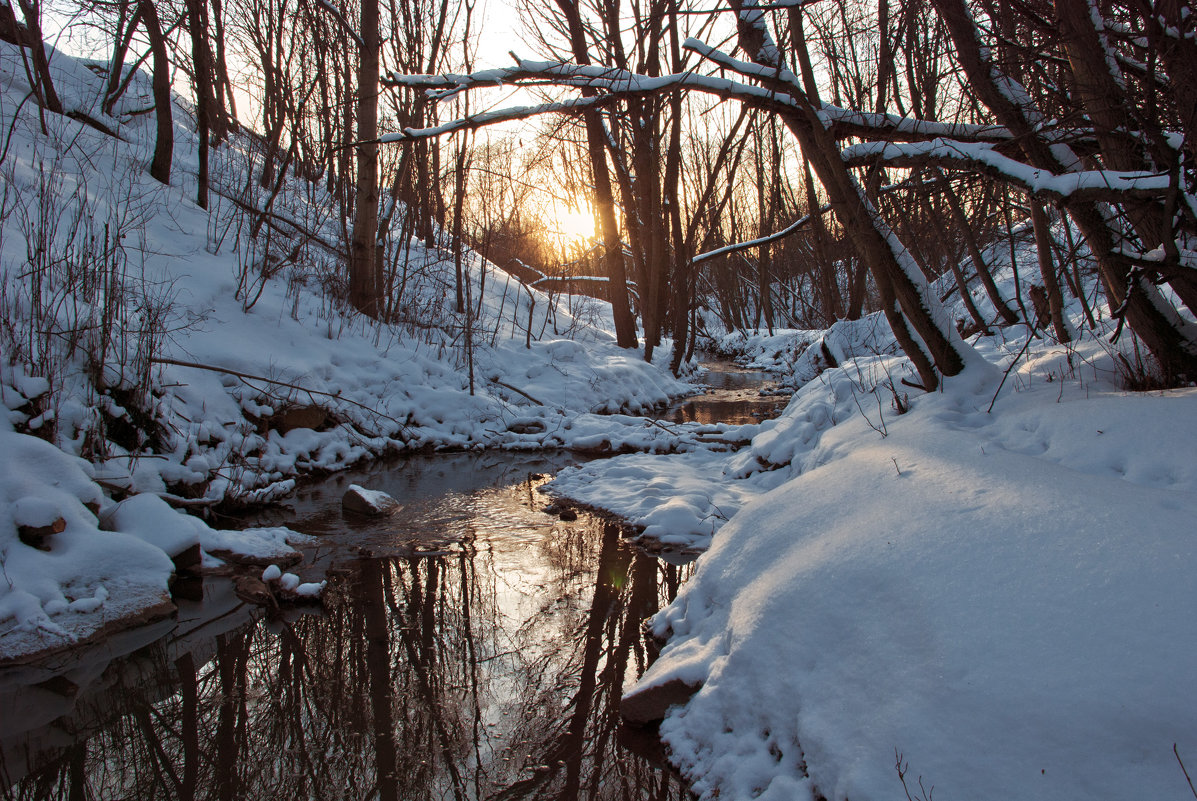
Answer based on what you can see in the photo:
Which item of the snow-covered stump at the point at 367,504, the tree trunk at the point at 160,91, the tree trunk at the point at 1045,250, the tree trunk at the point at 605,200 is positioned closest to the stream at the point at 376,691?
the snow-covered stump at the point at 367,504

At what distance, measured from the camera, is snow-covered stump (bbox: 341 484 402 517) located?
574cm

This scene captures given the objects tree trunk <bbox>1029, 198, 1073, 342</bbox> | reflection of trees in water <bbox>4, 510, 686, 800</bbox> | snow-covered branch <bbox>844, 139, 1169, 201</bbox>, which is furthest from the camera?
tree trunk <bbox>1029, 198, 1073, 342</bbox>

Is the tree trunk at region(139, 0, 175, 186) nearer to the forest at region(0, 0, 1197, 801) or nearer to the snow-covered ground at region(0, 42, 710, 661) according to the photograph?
the snow-covered ground at region(0, 42, 710, 661)

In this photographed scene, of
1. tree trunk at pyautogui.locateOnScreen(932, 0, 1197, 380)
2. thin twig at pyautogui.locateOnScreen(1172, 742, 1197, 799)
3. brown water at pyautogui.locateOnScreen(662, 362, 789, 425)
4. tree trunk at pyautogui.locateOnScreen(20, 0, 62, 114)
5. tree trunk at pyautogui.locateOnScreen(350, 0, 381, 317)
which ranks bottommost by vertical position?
thin twig at pyautogui.locateOnScreen(1172, 742, 1197, 799)

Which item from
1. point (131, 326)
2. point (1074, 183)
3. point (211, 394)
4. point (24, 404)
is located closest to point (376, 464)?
point (211, 394)

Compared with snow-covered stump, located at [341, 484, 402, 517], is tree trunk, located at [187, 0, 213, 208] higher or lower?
higher

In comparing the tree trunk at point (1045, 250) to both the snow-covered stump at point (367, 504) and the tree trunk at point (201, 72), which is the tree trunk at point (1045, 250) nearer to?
the snow-covered stump at point (367, 504)

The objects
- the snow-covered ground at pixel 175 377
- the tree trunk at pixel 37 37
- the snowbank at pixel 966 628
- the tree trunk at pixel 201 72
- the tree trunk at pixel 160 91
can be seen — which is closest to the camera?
the snowbank at pixel 966 628

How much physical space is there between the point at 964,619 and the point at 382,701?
2.42m

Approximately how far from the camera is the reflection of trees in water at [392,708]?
2.50 meters

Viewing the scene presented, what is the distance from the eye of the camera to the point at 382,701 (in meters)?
2.99

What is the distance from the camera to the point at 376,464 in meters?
7.70

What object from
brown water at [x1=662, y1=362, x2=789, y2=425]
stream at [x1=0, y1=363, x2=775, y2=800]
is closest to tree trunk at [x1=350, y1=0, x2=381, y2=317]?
brown water at [x1=662, y1=362, x2=789, y2=425]

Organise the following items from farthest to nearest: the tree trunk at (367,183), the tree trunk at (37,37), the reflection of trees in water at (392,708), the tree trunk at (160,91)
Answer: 1. the tree trunk at (160,91)
2. the tree trunk at (37,37)
3. the tree trunk at (367,183)
4. the reflection of trees in water at (392,708)
